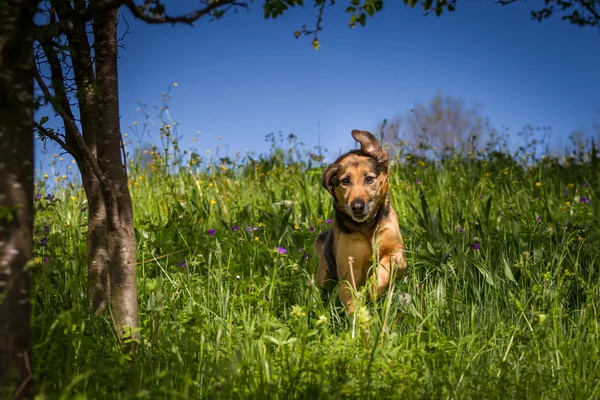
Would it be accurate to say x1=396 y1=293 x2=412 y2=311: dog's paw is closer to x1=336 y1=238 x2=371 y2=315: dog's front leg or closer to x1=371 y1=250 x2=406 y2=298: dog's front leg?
x1=371 y1=250 x2=406 y2=298: dog's front leg

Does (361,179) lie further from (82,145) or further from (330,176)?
(82,145)

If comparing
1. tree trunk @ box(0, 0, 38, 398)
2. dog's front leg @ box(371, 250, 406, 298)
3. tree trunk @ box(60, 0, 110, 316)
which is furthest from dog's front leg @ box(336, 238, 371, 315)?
tree trunk @ box(0, 0, 38, 398)

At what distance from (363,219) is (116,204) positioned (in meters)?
1.51

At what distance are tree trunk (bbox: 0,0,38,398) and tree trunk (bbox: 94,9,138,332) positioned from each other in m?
0.78

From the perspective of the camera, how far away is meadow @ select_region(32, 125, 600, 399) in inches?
109

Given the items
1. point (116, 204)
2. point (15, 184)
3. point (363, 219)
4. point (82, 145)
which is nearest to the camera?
point (15, 184)

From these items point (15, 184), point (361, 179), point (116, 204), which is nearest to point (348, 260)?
point (361, 179)

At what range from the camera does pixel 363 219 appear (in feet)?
12.5

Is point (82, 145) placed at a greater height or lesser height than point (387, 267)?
greater

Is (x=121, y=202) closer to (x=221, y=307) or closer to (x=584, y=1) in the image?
(x=221, y=307)

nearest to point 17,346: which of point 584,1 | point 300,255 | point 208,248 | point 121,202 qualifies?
point 121,202

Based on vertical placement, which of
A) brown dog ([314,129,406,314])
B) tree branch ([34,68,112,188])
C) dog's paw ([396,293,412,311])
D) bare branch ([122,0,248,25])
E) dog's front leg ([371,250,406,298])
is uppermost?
bare branch ([122,0,248,25])

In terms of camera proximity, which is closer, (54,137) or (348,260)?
(54,137)

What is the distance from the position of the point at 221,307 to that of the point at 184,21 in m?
Answer: 1.78
